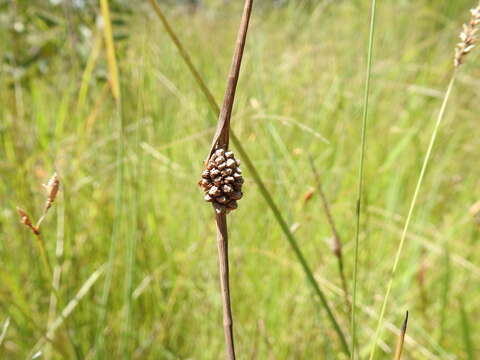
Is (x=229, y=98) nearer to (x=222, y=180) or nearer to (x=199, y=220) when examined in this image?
(x=222, y=180)

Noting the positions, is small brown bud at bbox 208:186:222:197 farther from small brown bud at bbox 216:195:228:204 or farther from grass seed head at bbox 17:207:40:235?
grass seed head at bbox 17:207:40:235

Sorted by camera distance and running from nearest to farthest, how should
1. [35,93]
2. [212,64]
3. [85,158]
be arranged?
[85,158] → [35,93] → [212,64]

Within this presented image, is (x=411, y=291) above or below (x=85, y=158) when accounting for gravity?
below

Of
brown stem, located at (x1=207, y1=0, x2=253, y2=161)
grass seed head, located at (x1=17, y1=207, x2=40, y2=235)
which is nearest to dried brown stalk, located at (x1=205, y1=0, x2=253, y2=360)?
brown stem, located at (x1=207, y1=0, x2=253, y2=161)

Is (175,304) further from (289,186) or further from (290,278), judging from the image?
(289,186)

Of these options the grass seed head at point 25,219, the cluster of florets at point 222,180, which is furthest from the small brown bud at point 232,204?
the grass seed head at point 25,219

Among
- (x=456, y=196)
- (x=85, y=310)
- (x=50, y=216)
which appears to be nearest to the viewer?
(x=85, y=310)

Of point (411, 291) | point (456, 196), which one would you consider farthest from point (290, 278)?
point (456, 196)
